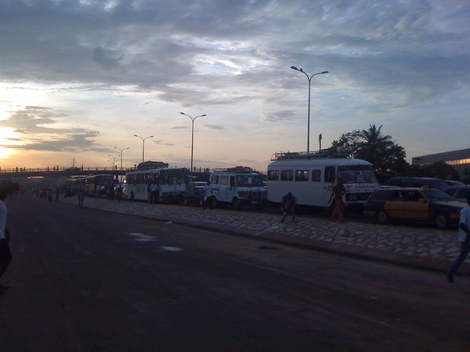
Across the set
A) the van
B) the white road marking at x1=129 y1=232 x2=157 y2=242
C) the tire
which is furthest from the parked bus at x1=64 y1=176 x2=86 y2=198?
the white road marking at x1=129 y1=232 x2=157 y2=242

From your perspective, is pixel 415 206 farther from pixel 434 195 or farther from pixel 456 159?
pixel 456 159

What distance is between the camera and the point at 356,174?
27.3 meters

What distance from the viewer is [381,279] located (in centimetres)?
1216

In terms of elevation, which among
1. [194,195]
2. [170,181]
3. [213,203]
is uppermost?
[170,181]

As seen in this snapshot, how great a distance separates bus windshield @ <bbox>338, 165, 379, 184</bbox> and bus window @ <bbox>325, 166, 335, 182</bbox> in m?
0.49

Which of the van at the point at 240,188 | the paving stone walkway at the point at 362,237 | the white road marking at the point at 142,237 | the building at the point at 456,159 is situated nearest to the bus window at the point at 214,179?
the van at the point at 240,188

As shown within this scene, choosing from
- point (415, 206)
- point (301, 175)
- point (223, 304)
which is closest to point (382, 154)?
point (301, 175)

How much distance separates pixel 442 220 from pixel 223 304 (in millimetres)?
13518

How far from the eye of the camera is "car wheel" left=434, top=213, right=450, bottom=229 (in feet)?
65.7

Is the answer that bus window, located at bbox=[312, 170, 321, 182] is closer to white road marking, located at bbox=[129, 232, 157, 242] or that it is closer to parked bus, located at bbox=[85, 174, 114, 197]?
white road marking, located at bbox=[129, 232, 157, 242]

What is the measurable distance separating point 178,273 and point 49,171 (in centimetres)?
13764

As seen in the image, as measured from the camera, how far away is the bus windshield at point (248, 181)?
36688 mm

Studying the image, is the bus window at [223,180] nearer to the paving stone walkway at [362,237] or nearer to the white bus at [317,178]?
the white bus at [317,178]

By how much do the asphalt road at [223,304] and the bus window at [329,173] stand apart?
12.3m
